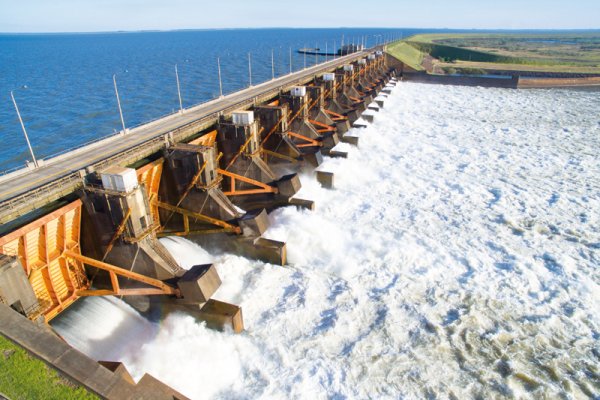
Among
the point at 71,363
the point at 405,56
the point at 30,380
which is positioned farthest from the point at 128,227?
the point at 405,56

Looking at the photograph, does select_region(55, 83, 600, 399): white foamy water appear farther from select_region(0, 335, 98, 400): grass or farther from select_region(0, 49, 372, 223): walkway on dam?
select_region(0, 49, 372, 223): walkway on dam

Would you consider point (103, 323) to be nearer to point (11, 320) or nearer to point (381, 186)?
point (11, 320)

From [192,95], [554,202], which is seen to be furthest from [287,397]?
[192,95]

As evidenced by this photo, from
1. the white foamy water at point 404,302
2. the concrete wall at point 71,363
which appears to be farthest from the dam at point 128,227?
the white foamy water at point 404,302

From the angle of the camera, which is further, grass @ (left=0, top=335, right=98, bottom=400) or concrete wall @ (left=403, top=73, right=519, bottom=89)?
concrete wall @ (left=403, top=73, right=519, bottom=89)

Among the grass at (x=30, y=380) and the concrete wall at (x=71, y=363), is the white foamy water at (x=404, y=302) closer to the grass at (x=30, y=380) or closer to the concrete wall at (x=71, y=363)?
the concrete wall at (x=71, y=363)

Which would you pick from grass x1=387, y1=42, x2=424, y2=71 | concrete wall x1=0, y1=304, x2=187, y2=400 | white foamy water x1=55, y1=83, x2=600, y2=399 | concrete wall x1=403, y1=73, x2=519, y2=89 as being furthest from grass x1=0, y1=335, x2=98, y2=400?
grass x1=387, y1=42, x2=424, y2=71
